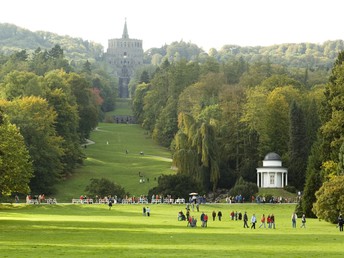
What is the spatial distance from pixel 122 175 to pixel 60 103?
13.3 meters

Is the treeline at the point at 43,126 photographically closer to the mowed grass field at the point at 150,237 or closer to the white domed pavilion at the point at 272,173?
the mowed grass field at the point at 150,237

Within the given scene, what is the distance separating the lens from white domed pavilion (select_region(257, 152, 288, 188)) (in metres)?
116

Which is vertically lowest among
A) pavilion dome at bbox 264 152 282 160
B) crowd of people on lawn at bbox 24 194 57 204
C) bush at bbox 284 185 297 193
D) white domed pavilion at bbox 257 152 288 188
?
crowd of people on lawn at bbox 24 194 57 204

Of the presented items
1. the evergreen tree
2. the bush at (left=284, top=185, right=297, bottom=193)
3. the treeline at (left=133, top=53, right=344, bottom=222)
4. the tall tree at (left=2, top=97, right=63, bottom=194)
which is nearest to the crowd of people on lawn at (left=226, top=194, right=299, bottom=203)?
the treeline at (left=133, top=53, right=344, bottom=222)

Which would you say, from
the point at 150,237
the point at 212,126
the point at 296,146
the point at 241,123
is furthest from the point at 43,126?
the point at 150,237

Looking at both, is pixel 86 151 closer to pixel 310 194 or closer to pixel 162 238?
pixel 310 194

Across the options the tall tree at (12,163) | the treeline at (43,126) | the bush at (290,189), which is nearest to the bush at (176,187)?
the treeline at (43,126)

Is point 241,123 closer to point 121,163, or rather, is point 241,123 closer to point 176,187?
point 121,163

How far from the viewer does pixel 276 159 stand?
11688cm

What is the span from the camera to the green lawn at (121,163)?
11212 centimetres

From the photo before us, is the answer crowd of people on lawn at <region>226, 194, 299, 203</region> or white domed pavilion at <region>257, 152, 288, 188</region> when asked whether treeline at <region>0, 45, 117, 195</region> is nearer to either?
crowd of people on lawn at <region>226, 194, 299, 203</region>

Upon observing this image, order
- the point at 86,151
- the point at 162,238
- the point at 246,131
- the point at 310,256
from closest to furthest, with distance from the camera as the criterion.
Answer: the point at 310,256 → the point at 162,238 → the point at 246,131 → the point at 86,151

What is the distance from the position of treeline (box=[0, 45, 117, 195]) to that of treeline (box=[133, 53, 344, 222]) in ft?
39.5

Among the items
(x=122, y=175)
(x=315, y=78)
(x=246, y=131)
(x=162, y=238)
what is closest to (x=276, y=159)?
(x=246, y=131)
